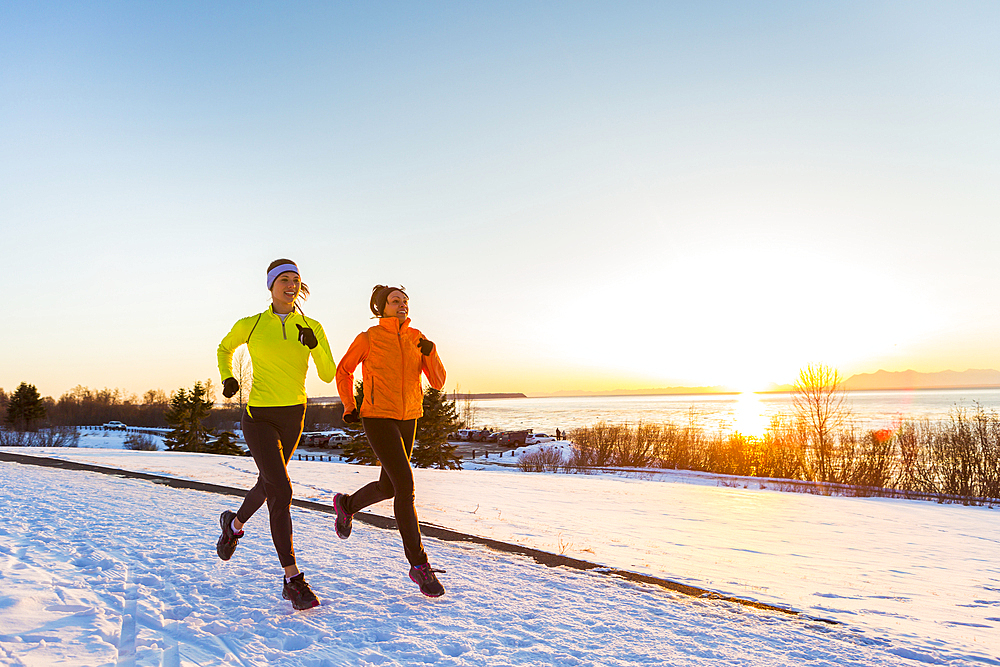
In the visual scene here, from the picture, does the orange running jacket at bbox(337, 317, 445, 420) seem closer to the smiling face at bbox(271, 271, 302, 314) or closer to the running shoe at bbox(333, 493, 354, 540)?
the smiling face at bbox(271, 271, 302, 314)

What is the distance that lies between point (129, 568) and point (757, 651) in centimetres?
433

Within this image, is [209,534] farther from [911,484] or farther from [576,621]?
[911,484]

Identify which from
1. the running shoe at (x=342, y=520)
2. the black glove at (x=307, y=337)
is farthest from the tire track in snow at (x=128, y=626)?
the black glove at (x=307, y=337)

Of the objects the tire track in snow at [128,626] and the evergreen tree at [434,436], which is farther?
the evergreen tree at [434,436]

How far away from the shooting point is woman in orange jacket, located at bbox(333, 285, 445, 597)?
4.14 metres

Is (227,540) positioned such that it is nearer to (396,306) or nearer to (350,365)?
(350,365)

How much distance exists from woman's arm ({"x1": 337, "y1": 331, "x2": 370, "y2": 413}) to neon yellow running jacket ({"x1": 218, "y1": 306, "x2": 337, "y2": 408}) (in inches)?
7.0

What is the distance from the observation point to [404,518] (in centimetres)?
413

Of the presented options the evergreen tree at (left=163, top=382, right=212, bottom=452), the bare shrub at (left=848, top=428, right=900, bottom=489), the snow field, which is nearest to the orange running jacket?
the snow field

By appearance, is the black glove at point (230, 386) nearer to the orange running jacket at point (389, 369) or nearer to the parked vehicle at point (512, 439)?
the orange running jacket at point (389, 369)

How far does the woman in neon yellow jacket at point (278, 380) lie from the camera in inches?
154

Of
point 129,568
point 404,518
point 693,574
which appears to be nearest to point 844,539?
point 693,574

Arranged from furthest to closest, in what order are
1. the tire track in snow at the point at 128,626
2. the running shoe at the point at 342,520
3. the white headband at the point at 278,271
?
1. the running shoe at the point at 342,520
2. the white headband at the point at 278,271
3. the tire track in snow at the point at 128,626

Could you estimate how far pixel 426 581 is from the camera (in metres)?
3.89
